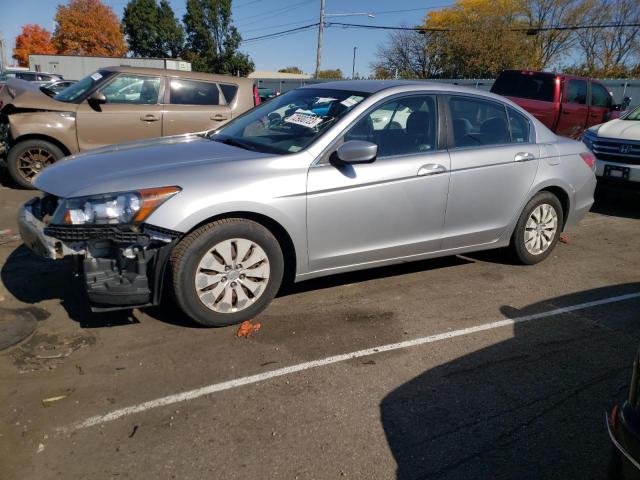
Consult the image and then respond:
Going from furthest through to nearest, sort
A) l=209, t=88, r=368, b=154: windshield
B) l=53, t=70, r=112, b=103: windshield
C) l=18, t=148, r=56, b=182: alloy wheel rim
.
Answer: l=53, t=70, r=112, b=103: windshield
l=18, t=148, r=56, b=182: alloy wheel rim
l=209, t=88, r=368, b=154: windshield

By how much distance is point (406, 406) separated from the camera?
2.89 m

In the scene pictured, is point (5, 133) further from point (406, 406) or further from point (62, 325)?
point (406, 406)

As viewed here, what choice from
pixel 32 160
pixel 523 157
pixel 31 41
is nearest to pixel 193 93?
pixel 32 160

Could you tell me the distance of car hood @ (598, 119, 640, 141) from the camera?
7590 mm

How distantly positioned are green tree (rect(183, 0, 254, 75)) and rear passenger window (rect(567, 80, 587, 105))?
61004 mm

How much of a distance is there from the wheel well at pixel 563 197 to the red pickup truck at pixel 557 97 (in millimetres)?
A: 6978

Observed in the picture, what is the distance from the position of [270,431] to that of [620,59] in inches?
1929

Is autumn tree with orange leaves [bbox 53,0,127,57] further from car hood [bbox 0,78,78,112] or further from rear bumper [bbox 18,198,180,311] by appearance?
rear bumper [bbox 18,198,180,311]

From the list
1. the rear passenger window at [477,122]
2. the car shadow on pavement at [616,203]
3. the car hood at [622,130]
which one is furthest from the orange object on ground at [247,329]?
the car hood at [622,130]

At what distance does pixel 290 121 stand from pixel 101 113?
4.46 m

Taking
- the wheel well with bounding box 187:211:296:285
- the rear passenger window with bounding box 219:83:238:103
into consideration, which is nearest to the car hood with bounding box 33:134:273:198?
the wheel well with bounding box 187:211:296:285

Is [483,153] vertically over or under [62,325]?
over

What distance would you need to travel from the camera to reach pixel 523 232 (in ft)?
16.5

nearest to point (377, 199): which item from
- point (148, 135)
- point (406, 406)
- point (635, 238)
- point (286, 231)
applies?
point (286, 231)
